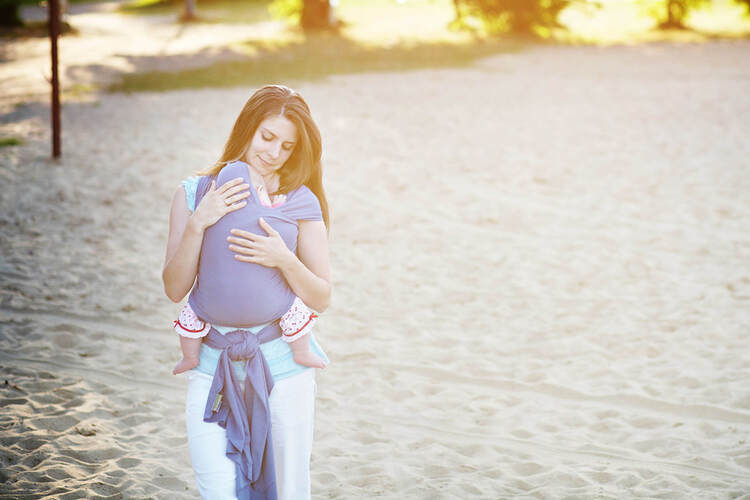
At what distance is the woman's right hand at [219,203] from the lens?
269cm

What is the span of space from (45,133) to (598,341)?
9.63m

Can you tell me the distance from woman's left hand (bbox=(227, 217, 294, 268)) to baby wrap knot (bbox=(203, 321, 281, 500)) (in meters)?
0.30

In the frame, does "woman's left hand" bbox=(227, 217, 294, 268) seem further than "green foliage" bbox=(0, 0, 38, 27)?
No

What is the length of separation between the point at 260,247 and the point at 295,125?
0.48 m

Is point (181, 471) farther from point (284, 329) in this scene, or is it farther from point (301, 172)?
point (301, 172)

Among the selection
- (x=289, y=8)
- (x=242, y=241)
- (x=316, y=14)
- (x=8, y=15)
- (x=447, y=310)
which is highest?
(x=289, y=8)

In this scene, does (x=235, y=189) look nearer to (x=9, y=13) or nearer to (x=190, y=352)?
(x=190, y=352)

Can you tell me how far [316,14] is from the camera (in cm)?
2753

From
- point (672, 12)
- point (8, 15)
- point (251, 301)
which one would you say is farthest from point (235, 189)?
point (8, 15)

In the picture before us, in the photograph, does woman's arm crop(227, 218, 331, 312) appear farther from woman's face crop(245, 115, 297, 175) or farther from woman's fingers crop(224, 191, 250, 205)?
woman's face crop(245, 115, 297, 175)

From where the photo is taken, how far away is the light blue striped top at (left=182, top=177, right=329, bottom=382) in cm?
286

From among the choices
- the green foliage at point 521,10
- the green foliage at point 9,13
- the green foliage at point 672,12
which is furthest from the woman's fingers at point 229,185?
the green foliage at point 9,13

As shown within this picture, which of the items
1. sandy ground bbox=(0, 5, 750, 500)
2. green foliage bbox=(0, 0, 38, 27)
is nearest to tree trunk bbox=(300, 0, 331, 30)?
green foliage bbox=(0, 0, 38, 27)

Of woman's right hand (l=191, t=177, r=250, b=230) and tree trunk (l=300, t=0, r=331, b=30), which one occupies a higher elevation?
tree trunk (l=300, t=0, r=331, b=30)
